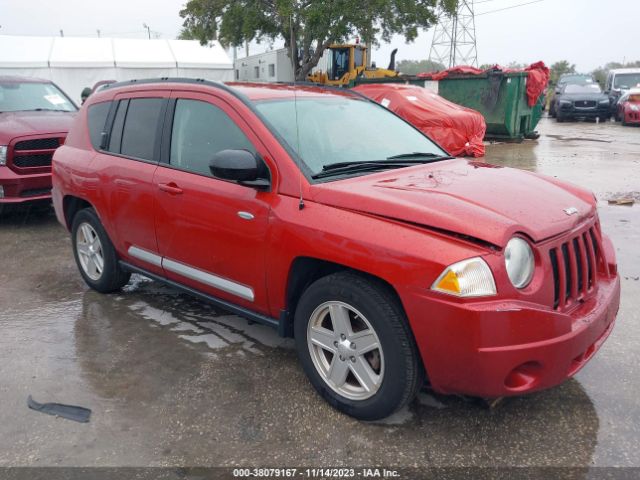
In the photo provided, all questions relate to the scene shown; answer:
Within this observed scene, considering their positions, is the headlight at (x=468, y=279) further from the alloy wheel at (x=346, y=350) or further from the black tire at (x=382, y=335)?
the alloy wheel at (x=346, y=350)

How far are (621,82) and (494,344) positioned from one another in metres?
25.4

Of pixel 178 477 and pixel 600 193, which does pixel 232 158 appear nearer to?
pixel 178 477

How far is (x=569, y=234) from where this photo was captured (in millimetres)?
2797

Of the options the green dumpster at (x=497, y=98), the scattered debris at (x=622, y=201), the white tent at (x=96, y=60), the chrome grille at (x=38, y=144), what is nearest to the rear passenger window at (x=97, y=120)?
the chrome grille at (x=38, y=144)

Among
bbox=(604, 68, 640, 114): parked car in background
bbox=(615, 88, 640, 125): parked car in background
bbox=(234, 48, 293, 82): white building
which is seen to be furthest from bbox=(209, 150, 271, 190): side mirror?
bbox=(234, 48, 293, 82): white building

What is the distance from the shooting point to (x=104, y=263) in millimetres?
4641

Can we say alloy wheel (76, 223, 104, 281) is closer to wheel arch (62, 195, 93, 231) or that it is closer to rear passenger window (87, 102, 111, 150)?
wheel arch (62, 195, 93, 231)

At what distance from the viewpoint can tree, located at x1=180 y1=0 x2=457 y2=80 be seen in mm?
24641

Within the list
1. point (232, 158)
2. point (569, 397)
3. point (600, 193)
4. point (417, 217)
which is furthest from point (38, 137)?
point (600, 193)

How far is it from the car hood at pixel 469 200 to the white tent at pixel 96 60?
2011cm

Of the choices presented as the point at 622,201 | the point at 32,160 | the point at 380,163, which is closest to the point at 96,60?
the point at 32,160

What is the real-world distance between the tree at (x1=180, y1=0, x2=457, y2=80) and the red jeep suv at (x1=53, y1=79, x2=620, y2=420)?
2119cm

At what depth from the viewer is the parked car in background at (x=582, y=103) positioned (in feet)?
71.4

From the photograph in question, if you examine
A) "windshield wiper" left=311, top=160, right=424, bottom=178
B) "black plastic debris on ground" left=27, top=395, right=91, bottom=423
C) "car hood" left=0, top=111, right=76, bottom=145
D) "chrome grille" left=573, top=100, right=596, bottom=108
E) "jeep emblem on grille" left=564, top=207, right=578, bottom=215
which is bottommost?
"black plastic debris on ground" left=27, top=395, right=91, bottom=423
